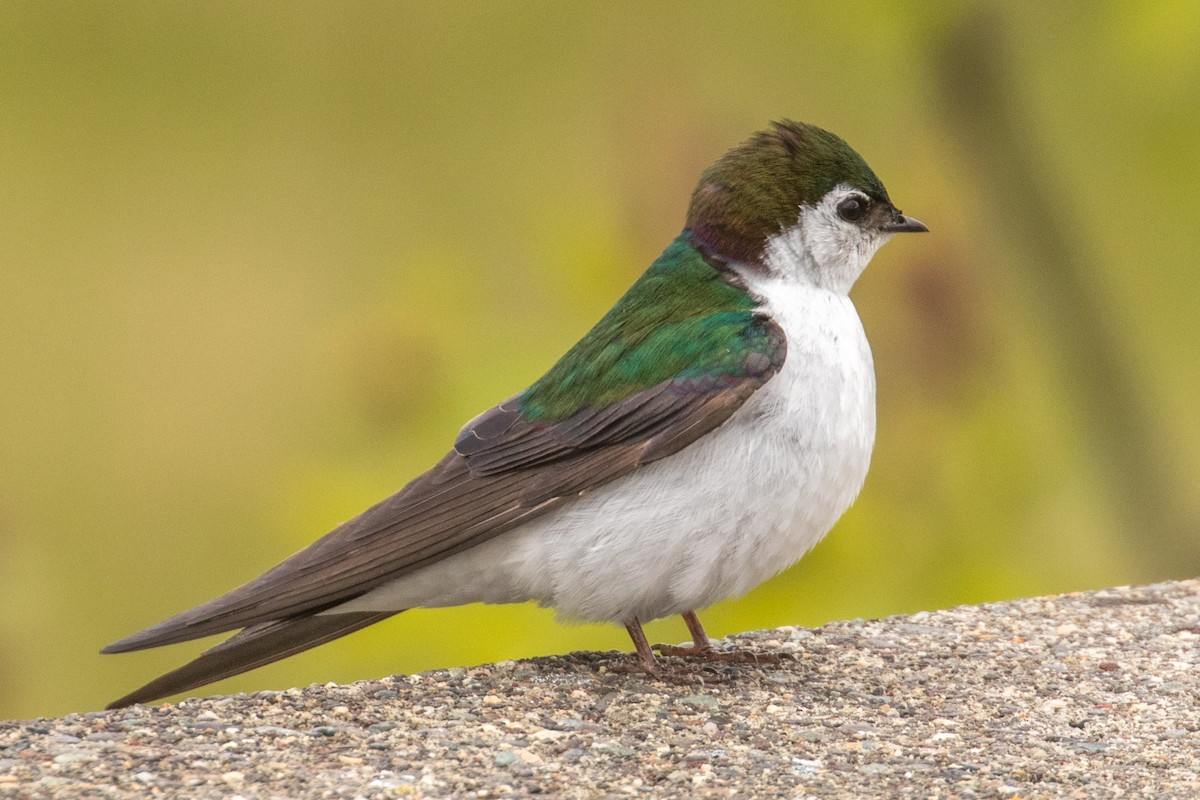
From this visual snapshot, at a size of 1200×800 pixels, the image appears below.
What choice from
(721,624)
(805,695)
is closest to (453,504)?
(805,695)

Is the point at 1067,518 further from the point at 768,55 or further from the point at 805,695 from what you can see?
the point at 768,55

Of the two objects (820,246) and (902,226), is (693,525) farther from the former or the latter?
(902,226)

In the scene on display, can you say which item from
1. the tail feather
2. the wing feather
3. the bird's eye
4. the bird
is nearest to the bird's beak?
the bird's eye

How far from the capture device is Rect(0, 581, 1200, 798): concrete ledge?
153 inches

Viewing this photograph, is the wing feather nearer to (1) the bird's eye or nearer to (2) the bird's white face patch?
(2) the bird's white face patch

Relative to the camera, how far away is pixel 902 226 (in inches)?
211

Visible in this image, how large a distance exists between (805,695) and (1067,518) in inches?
83.6

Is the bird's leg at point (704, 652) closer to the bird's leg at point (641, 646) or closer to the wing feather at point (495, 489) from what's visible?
the bird's leg at point (641, 646)

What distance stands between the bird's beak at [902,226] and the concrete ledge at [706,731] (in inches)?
47.6

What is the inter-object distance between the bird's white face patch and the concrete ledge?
1.08 metres

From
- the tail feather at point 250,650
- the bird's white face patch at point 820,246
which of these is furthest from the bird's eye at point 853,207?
the tail feather at point 250,650

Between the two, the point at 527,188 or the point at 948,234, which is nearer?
the point at 948,234

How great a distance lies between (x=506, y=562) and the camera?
4777 mm

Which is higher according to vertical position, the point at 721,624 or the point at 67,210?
the point at 67,210
